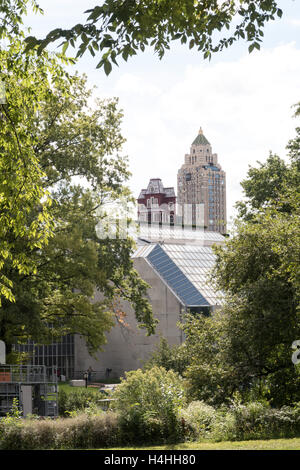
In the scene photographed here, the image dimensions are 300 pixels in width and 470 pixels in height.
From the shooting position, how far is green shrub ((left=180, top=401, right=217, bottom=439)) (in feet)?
41.4

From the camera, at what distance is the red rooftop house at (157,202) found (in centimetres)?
16988

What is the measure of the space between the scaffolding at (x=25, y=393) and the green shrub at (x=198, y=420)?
11.0 m

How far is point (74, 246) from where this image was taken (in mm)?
Result: 22406

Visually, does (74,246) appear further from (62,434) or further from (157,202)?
(157,202)

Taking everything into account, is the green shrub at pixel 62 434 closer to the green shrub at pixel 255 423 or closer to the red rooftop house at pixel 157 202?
the green shrub at pixel 255 423

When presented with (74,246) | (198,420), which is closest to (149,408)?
(198,420)

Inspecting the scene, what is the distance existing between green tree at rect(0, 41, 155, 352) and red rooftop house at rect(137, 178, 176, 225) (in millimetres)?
139607

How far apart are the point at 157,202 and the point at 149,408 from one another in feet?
530

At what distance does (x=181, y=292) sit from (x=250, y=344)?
2912cm

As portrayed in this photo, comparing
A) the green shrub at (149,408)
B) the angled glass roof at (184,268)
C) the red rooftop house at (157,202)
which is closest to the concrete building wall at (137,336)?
the angled glass roof at (184,268)

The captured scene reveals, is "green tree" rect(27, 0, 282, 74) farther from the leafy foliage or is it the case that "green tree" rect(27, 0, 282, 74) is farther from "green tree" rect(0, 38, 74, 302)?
the leafy foliage

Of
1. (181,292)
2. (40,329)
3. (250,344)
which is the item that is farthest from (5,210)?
(181,292)

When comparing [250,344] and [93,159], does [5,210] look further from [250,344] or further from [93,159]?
[93,159]
